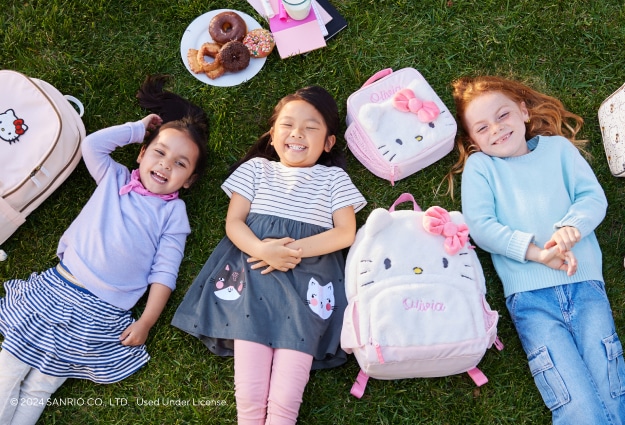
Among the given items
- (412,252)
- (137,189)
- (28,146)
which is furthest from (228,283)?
(28,146)

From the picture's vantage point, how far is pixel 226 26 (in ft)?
12.1

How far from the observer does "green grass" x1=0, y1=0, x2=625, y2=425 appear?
3.36m

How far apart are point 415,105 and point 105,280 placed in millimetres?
1925

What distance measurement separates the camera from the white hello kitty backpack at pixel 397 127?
3.42 meters

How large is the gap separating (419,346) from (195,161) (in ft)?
5.06

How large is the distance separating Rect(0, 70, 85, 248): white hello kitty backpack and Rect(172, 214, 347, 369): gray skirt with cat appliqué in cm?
97

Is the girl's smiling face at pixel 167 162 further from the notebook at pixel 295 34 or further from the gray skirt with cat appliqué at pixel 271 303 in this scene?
the notebook at pixel 295 34

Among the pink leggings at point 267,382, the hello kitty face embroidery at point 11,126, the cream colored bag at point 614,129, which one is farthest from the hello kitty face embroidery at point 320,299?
the cream colored bag at point 614,129

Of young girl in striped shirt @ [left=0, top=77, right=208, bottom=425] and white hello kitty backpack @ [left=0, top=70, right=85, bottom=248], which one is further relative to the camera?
white hello kitty backpack @ [left=0, top=70, right=85, bottom=248]

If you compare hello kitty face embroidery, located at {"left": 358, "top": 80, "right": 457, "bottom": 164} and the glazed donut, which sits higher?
the glazed donut

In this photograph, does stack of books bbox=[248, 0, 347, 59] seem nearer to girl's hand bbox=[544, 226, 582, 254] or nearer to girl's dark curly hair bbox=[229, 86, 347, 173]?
girl's dark curly hair bbox=[229, 86, 347, 173]

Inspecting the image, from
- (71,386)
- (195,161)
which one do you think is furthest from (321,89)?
(71,386)

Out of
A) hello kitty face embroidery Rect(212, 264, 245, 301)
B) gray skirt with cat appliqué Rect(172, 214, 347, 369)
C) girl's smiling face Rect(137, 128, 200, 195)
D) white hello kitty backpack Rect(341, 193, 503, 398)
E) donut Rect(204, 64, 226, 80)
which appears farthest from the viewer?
donut Rect(204, 64, 226, 80)

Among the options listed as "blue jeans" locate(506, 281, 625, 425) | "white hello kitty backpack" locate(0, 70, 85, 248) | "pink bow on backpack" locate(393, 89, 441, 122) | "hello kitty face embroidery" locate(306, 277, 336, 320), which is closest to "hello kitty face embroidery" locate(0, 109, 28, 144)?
"white hello kitty backpack" locate(0, 70, 85, 248)
